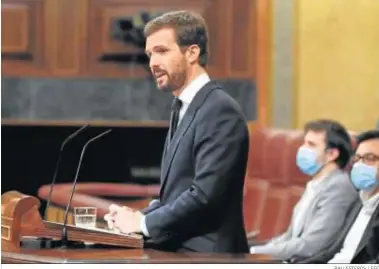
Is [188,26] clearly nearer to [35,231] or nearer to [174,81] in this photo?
[174,81]

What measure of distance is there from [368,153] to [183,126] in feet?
1.75

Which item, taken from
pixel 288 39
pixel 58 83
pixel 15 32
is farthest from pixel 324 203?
pixel 15 32

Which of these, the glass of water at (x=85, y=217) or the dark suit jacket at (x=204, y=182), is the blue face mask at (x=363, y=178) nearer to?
the dark suit jacket at (x=204, y=182)

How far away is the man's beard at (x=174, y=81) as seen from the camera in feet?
6.56

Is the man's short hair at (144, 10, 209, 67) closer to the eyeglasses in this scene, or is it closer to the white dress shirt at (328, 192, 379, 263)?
the eyeglasses

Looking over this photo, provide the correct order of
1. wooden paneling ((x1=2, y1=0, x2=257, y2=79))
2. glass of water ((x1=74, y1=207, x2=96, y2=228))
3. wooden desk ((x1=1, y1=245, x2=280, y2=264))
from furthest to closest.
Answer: wooden paneling ((x1=2, y1=0, x2=257, y2=79))
glass of water ((x1=74, y1=207, x2=96, y2=228))
wooden desk ((x1=1, y1=245, x2=280, y2=264))

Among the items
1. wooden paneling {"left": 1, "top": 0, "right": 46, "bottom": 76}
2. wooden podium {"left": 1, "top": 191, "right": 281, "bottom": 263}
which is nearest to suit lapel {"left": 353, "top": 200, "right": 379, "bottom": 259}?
wooden podium {"left": 1, "top": 191, "right": 281, "bottom": 263}

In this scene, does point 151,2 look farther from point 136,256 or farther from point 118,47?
point 136,256

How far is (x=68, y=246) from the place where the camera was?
1900 millimetres

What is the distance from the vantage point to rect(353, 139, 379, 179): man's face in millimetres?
2022

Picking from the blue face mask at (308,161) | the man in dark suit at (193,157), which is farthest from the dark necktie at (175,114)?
the blue face mask at (308,161)

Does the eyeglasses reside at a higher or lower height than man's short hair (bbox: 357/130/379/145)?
lower

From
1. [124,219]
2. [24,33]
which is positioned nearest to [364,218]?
[124,219]

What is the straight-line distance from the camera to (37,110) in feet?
6.78
